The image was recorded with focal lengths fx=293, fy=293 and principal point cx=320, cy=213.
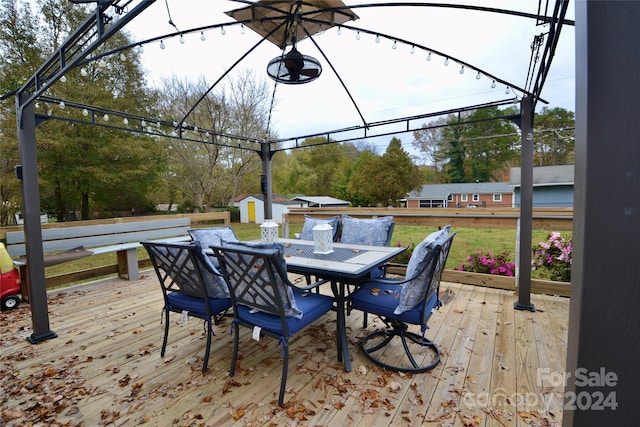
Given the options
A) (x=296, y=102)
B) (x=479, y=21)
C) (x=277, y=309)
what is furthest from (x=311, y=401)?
(x=296, y=102)

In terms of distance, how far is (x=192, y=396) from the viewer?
Result: 1.87 meters

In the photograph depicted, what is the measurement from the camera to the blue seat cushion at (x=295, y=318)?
6.22 ft

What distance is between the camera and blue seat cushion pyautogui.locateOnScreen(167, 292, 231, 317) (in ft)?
7.30

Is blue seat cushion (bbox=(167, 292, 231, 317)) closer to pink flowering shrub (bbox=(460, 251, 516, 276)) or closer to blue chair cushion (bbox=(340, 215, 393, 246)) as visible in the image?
blue chair cushion (bbox=(340, 215, 393, 246))

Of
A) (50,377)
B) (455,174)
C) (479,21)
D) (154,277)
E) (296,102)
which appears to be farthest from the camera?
(455,174)

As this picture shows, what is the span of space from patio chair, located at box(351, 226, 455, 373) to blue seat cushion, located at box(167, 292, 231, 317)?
1.02m

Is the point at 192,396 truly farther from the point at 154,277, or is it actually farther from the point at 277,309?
the point at 154,277

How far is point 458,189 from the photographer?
18.7 metres

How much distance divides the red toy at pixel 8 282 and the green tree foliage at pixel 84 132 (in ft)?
17.6

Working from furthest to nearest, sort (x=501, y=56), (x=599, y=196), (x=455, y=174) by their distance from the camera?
(x=455, y=174) → (x=501, y=56) → (x=599, y=196)

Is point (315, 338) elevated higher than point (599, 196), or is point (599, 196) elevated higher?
point (599, 196)

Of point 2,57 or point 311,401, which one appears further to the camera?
point 2,57

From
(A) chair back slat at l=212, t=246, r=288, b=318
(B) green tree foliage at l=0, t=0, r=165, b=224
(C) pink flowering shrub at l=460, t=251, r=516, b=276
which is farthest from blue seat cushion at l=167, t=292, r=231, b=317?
(B) green tree foliage at l=0, t=0, r=165, b=224

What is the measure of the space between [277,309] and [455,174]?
19.5 metres
